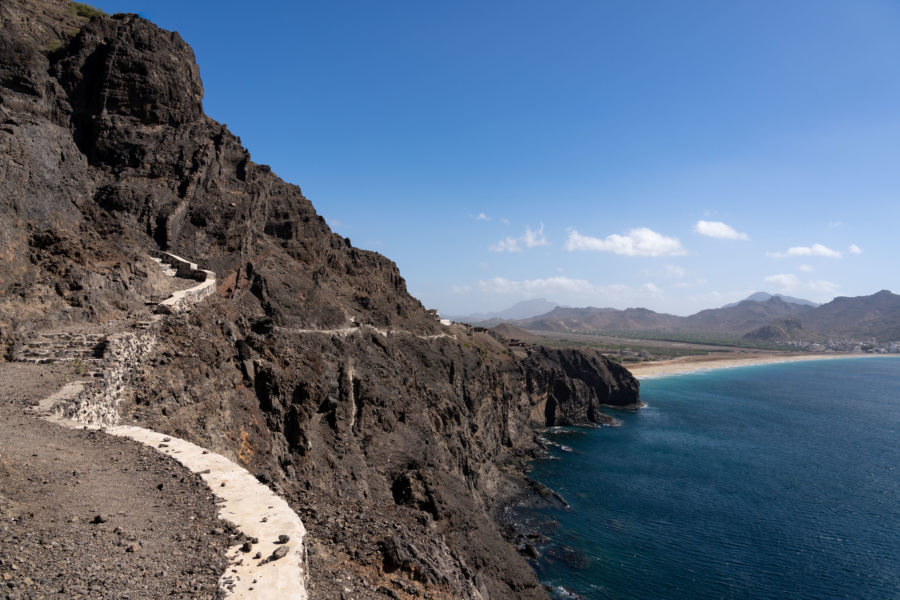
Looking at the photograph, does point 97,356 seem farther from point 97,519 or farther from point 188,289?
point 97,519

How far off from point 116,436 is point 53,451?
2838 mm

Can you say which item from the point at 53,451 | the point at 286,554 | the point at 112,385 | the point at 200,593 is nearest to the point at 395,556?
the point at 286,554

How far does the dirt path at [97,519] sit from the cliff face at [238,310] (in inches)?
156

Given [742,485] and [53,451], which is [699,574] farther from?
[53,451]

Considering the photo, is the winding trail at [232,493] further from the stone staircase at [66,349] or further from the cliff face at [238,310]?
the cliff face at [238,310]

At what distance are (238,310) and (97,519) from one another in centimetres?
2562

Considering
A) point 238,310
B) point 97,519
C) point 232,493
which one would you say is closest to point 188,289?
point 238,310

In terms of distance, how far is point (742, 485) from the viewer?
59312 mm

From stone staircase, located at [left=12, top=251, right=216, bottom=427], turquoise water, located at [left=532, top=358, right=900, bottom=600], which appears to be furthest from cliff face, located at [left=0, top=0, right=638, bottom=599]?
turquoise water, located at [left=532, top=358, right=900, bottom=600]

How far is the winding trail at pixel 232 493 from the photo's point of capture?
11203 mm

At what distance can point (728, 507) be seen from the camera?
5247 cm

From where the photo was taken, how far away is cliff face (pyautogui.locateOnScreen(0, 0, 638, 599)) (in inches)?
907

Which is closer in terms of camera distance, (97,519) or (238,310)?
(97,519)

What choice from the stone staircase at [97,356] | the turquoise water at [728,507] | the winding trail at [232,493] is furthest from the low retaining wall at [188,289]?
the turquoise water at [728,507]
